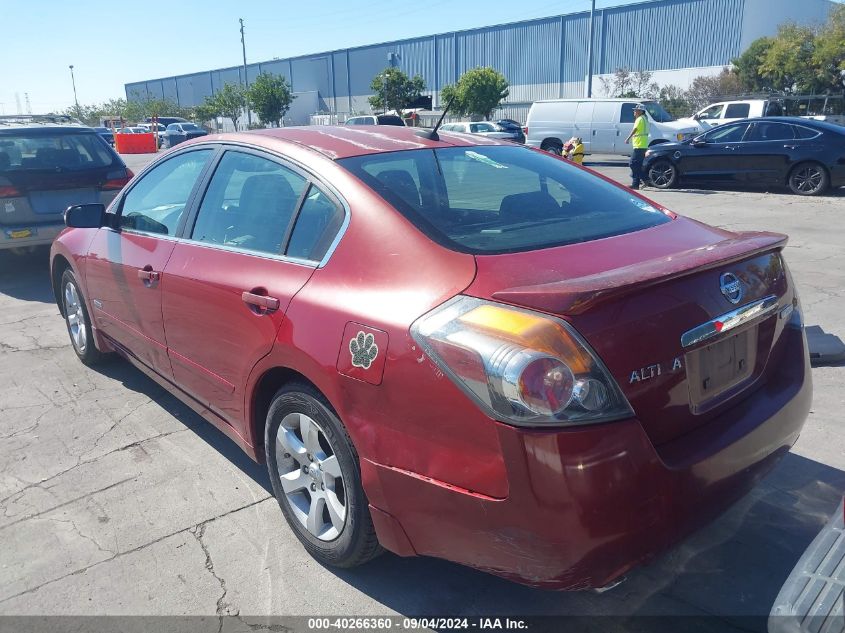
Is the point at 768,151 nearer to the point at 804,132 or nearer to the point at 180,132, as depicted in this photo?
the point at 804,132

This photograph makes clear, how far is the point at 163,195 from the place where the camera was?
13.3 ft

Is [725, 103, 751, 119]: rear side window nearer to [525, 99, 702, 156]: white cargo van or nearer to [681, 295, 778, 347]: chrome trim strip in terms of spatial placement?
[525, 99, 702, 156]: white cargo van

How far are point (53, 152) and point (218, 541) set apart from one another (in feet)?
23.0

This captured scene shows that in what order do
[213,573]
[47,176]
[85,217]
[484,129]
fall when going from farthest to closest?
[484,129] < [47,176] < [85,217] < [213,573]

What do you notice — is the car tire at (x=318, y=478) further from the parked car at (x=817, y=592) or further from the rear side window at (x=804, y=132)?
the rear side window at (x=804, y=132)

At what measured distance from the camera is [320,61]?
70.6 m

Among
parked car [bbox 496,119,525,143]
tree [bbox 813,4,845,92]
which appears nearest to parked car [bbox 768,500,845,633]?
parked car [bbox 496,119,525,143]

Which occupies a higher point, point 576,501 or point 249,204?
point 249,204

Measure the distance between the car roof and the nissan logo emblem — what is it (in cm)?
150

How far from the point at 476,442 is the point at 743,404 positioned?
42.2 inches

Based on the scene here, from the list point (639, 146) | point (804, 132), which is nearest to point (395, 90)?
point (639, 146)

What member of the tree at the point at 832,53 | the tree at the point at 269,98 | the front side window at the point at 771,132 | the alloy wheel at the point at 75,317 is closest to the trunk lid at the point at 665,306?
the alloy wheel at the point at 75,317

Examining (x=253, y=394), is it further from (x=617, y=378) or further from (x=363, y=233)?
(x=617, y=378)

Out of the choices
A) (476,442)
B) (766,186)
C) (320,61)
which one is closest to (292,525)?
(476,442)
